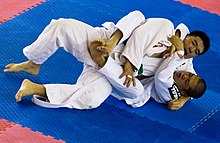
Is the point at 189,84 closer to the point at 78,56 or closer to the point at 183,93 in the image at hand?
the point at 183,93

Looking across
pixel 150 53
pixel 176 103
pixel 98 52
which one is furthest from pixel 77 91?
pixel 176 103

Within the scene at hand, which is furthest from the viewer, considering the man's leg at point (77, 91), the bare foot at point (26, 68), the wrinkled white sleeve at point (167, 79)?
the bare foot at point (26, 68)

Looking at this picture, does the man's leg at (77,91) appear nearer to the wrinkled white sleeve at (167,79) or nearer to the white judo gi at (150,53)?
the white judo gi at (150,53)

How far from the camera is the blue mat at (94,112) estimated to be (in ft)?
12.1

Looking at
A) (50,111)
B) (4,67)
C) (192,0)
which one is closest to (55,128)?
(50,111)

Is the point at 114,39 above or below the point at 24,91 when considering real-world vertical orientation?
above

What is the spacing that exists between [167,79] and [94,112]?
0.62 metres

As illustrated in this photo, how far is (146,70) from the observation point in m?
4.08

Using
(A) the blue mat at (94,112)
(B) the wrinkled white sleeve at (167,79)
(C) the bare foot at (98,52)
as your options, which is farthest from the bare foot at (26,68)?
(B) the wrinkled white sleeve at (167,79)

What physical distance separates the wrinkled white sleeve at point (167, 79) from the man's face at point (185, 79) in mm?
57

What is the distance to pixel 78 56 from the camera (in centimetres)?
397

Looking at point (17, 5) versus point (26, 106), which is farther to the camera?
point (17, 5)

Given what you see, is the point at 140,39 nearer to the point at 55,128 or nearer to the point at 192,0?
the point at 55,128

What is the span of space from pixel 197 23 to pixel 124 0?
0.87 metres
